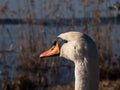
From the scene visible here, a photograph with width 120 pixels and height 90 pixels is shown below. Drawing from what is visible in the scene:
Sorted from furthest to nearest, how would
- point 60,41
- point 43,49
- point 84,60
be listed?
point 43,49 → point 60,41 → point 84,60

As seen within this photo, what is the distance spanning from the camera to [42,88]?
7.96 meters

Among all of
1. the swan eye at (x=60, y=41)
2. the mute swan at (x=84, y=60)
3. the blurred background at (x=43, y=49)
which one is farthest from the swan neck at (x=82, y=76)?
the blurred background at (x=43, y=49)

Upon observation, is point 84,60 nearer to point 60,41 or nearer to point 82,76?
point 82,76

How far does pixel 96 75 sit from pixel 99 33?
436cm

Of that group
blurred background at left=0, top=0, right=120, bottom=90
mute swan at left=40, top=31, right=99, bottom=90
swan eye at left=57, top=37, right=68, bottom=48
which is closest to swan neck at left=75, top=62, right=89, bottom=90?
mute swan at left=40, top=31, right=99, bottom=90

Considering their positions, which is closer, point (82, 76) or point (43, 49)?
point (82, 76)

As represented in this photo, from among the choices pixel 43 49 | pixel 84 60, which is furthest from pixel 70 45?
pixel 43 49

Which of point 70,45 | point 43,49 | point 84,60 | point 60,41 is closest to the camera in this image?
point 84,60

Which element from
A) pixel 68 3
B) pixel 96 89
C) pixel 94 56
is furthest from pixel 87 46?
pixel 68 3

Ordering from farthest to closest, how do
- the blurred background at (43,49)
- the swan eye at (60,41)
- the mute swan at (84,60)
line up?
the blurred background at (43,49)
the swan eye at (60,41)
the mute swan at (84,60)

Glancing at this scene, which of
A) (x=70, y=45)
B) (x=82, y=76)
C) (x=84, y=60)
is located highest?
(x=70, y=45)

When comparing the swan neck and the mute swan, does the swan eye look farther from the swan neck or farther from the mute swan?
the swan neck

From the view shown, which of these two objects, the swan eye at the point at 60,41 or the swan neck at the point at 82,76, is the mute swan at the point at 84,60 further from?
the swan eye at the point at 60,41

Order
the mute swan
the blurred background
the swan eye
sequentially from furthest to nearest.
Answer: the blurred background < the swan eye < the mute swan
